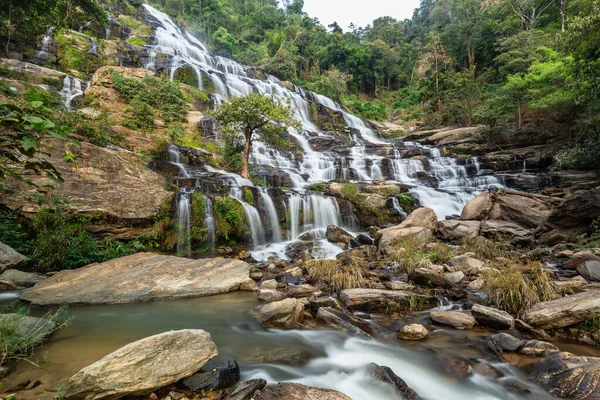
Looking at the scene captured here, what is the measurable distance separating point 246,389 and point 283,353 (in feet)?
3.78

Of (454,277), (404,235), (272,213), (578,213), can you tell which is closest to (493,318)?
(454,277)

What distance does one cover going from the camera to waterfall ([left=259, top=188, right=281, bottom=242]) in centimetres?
1225

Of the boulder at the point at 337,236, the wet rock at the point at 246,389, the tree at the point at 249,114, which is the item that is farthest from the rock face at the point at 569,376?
the tree at the point at 249,114

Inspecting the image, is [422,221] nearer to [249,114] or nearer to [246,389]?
→ [249,114]

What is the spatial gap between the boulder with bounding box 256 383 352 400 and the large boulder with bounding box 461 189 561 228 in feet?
42.1

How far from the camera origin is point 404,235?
10.5 meters

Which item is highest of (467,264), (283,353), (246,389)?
(467,264)

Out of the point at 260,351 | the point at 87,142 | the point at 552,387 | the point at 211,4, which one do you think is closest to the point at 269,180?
the point at 87,142

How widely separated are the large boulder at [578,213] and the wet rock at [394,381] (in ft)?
34.6

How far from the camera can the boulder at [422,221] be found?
11.9 meters

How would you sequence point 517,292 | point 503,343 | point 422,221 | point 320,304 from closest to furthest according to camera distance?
point 503,343, point 517,292, point 320,304, point 422,221

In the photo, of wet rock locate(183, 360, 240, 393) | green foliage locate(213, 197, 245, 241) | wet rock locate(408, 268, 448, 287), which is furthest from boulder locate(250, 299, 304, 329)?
green foliage locate(213, 197, 245, 241)

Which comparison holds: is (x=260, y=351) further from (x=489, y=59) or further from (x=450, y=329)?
(x=489, y=59)

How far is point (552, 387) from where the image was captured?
10.4 feet
